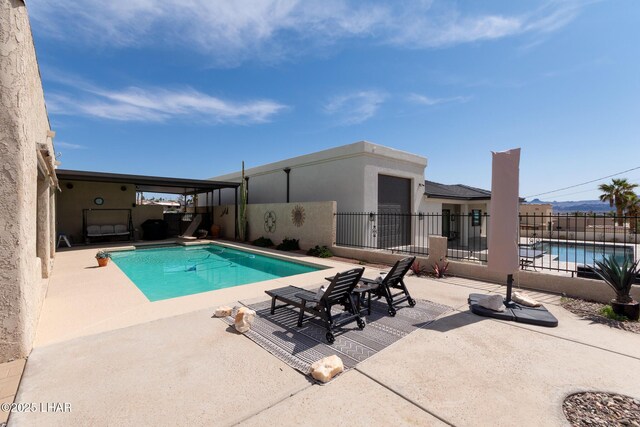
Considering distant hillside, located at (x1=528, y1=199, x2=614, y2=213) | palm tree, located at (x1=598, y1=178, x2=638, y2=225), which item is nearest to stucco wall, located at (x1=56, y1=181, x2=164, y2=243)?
palm tree, located at (x1=598, y1=178, x2=638, y2=225)

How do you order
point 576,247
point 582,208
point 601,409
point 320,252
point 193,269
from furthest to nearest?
1. point 582,208
2. point 576,247
3. point 320,252
4. point 193,269
5. point 601,409

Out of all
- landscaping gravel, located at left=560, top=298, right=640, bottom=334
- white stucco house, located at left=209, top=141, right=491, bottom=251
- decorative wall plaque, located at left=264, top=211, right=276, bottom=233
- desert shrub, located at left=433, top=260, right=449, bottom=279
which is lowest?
landscaping gravel, located at left=560, top=298, right=640, bottom=334

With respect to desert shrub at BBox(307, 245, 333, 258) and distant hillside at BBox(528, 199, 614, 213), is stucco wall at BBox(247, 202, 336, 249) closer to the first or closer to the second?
desert shrub at BBox(307, 245, 333, 258)

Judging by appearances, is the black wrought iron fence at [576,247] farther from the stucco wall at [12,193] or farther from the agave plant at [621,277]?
the stucco wall at [12,193]

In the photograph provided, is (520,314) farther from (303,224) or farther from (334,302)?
(303,224)

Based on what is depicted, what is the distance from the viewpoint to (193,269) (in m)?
11.2

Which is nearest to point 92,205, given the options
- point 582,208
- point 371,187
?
point 371,187

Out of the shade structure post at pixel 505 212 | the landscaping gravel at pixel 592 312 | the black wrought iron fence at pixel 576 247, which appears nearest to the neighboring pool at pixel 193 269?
the shade structure post at pixel 505 212

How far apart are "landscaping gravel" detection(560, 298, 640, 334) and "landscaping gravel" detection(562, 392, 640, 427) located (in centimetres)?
262

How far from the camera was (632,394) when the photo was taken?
2.76m

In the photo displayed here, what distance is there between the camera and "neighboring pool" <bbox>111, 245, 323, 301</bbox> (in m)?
8.64

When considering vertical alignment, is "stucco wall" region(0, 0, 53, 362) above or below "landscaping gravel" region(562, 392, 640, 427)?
above

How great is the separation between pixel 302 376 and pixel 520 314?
409 centimetres

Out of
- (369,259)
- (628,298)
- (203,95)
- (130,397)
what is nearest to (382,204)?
(369,259)
